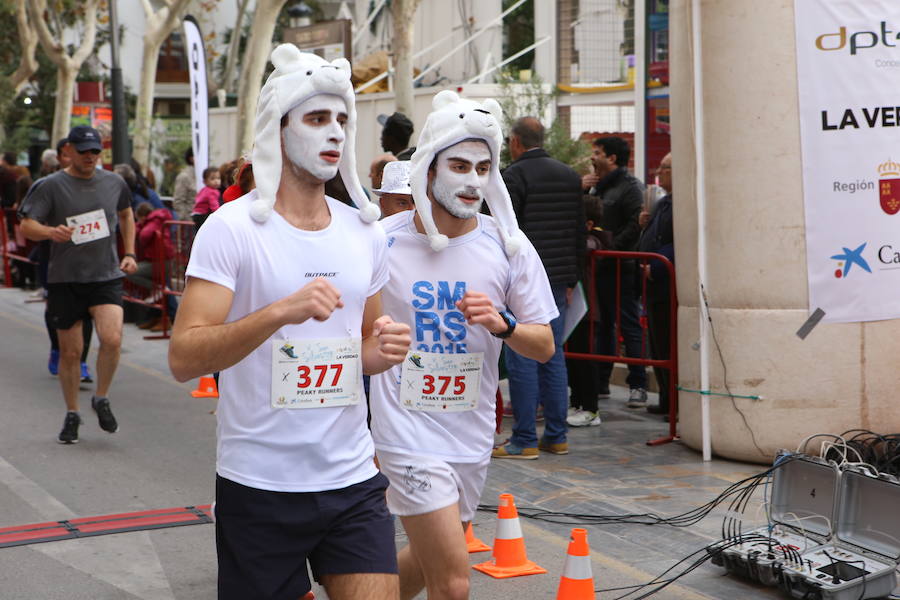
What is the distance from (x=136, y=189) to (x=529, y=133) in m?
7.91

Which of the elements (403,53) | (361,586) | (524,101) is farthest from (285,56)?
(524,101)

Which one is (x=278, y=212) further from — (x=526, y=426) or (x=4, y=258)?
(x=4, y=258)

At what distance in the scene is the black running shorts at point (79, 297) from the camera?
28.2 feet

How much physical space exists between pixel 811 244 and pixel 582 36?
17408mm

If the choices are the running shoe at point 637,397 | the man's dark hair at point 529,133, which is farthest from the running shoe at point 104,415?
the running shoe at point 637,397

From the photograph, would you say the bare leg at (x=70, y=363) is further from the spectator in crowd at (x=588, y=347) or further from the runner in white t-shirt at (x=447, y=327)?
the runner in white t-shirt at (x=447, y=327)

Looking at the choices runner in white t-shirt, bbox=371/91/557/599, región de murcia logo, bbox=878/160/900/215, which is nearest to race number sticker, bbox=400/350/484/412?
runner in white t-shirt, bbox=371/91/557/599

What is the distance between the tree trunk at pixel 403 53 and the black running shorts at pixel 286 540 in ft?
42.6

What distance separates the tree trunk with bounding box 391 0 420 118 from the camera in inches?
635

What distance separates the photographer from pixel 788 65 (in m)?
7.27

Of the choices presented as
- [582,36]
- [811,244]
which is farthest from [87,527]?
[582,36]

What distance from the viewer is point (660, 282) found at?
870cm

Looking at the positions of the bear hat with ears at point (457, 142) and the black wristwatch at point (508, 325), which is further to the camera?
the bear hat with ears at point (457, 142)

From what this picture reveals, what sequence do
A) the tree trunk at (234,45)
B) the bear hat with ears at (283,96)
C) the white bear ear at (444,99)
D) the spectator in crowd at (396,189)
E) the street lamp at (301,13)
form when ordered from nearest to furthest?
the bear hat with ears at (283,96) < the white bear ear at (444,99) < the spectator in crowd at (396,189) < the street lamp at (301,13) < the tree trunk at (234,45)
